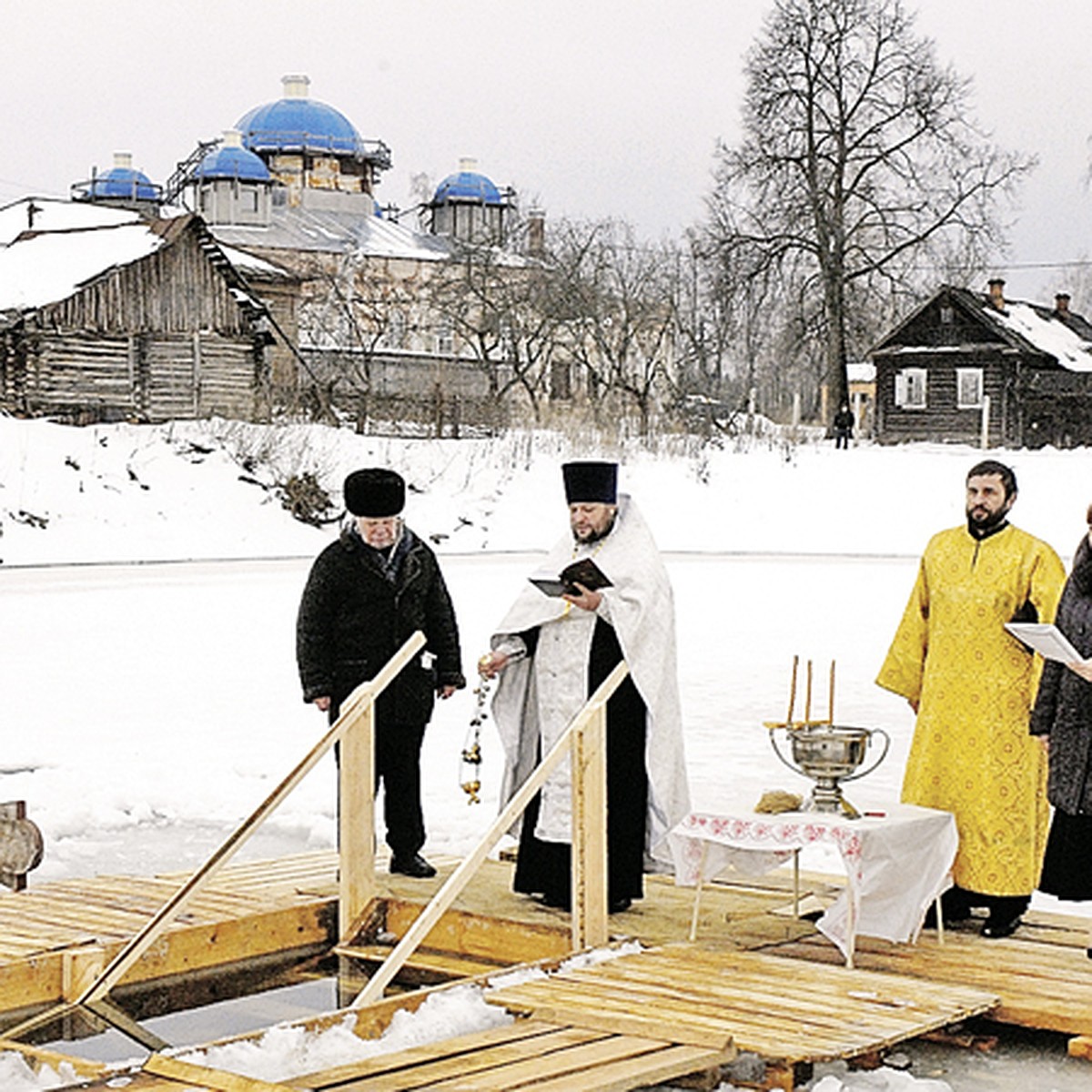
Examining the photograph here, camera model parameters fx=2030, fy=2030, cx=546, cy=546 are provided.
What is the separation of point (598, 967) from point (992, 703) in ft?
5.74

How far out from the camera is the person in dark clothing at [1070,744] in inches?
256

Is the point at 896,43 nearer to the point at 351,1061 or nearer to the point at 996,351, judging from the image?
the point at 996,351

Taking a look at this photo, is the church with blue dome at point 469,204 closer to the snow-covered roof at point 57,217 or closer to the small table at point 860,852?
the snow-covered roof at point 57,217

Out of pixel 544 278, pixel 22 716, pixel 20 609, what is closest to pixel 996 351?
pixel 544 278

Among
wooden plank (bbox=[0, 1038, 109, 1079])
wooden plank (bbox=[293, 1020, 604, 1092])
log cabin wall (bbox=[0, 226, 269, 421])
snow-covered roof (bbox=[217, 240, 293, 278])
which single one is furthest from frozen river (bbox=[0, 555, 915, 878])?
snow-covered roof (bbox=[217, 240, 293, 278])

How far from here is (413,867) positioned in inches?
311

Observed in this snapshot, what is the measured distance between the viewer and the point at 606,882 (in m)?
7.04

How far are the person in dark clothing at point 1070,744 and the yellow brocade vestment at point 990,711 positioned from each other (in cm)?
33

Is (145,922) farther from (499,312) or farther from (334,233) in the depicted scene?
(334,233)

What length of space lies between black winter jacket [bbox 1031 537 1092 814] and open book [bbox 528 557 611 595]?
61.0 inches

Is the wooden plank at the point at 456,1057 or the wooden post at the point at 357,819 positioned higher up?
the wooden post at the point at 357,819

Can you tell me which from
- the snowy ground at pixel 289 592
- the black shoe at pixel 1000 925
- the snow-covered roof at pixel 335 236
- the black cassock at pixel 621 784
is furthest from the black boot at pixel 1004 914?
the snow-covered roof at pixel 335 236

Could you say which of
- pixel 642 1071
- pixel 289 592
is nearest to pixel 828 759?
pixel 642 1071

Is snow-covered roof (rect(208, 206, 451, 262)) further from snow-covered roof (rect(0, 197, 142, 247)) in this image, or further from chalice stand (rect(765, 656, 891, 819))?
chalice stand (rect(765, 656, 891, 819))
